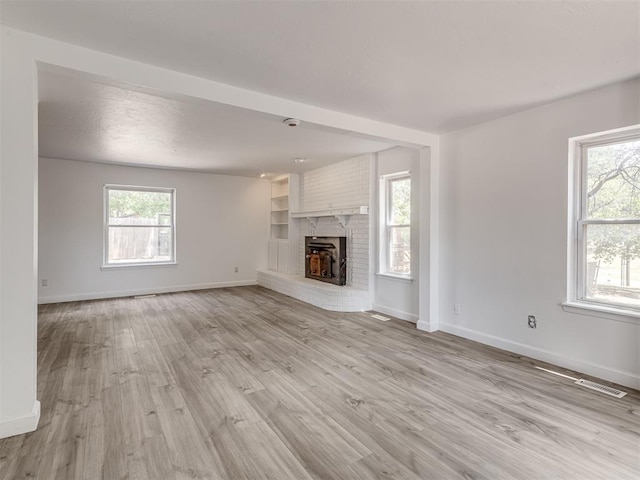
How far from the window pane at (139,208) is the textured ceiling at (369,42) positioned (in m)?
4.81

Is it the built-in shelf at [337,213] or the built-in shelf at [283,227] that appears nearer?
the built-in shelf at [337,213]

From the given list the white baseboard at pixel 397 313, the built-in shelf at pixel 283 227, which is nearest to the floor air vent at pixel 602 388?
the white baseboard at pixel 397 313

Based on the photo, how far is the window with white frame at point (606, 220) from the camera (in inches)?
110

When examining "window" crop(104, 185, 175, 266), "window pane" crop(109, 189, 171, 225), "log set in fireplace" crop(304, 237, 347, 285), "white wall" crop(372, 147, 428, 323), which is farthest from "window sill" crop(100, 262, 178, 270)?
"white wall" crop(372, 147, 428, 323)

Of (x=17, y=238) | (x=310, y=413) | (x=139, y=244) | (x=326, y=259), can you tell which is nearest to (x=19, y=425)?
(x=17, y=238)

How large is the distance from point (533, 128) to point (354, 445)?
129 inches

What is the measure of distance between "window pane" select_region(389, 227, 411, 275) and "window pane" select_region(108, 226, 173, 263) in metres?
4.55

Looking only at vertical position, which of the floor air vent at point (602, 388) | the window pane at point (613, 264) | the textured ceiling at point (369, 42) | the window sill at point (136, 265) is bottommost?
the floor air vent at point (602, 388)

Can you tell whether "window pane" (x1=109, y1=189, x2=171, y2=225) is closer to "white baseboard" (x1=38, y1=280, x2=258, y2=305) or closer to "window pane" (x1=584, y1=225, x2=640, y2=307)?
"white baseboard" (x1=38, y1=280, x2=258, y2=305)

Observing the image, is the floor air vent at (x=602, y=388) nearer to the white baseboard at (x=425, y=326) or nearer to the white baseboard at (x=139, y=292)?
the white baseboard at (x=425, y=326)

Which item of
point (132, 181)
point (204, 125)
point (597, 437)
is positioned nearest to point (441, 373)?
point (597, 437)

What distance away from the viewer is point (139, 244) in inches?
261

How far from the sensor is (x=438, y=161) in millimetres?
4262

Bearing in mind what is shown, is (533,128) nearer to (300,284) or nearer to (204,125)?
(204,125)
